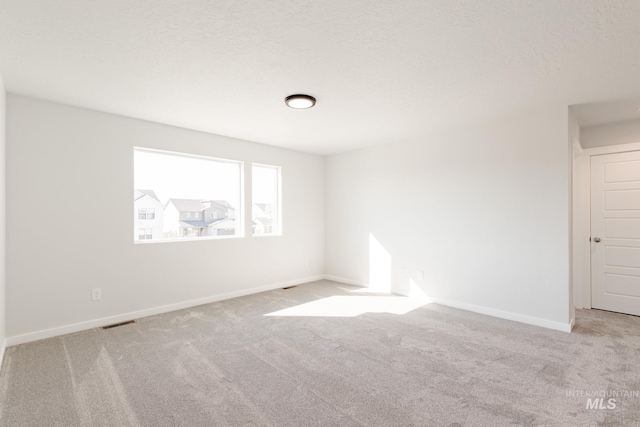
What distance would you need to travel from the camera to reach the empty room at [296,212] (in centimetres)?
197

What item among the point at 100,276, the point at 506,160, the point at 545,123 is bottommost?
the point at 100,276

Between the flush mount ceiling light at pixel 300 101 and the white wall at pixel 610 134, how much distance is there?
377cm

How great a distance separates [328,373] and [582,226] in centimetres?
406

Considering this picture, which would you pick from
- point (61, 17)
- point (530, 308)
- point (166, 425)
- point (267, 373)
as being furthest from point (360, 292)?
point (61, 17)

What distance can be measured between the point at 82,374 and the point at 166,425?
1.10 metres

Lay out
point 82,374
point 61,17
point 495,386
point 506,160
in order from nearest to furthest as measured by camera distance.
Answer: point 61,17, point 495,386, point 82,374, point 506,160

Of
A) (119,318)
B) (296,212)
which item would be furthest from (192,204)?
(296,212)

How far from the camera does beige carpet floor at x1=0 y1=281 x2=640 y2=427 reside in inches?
76.5

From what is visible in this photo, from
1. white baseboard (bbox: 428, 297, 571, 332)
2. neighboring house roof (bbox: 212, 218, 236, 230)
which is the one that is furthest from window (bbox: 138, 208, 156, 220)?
white baseboard (bbox: 428, 297, 571, 332)

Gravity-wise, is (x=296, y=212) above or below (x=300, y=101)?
below

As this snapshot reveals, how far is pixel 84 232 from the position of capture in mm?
3381

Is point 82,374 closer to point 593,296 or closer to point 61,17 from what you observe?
point 61,17

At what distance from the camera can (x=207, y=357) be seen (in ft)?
8.91

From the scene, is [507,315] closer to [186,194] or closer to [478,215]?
[478,215]
